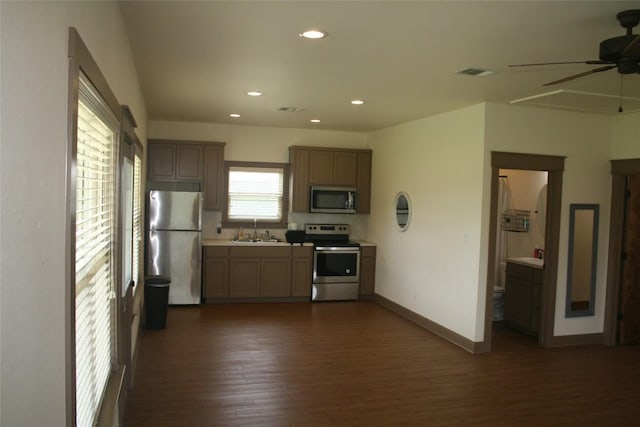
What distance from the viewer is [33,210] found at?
1142 millimetres

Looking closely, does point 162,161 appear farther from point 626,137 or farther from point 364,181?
point 626,137

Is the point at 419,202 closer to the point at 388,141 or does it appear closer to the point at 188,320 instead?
the point at 388,141

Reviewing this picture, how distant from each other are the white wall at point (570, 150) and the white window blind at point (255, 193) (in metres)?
3.76

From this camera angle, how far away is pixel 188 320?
628 cm

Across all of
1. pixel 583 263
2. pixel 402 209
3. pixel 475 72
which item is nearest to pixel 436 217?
pixel 402 209

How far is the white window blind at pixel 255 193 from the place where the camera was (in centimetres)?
787

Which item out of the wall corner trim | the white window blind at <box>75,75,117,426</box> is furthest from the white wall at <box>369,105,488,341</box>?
the white window blind at <box>75,75,117,426</box>

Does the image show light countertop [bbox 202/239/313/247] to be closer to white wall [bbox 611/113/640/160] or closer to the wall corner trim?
the wall corner trim

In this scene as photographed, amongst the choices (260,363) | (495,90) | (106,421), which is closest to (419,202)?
(495,90)

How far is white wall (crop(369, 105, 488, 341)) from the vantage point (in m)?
5.37

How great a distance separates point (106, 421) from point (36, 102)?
1.70 meters

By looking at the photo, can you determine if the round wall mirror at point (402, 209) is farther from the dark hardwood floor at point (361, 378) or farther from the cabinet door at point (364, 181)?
the dark hardwood floor at point (361, 378)

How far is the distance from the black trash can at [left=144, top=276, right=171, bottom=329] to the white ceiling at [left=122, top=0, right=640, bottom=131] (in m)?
2.23

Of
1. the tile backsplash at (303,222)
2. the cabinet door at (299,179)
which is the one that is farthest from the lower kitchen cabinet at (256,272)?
the cabinet door at (299,179)
